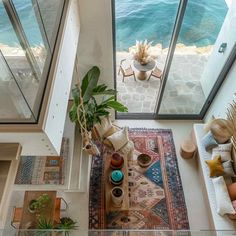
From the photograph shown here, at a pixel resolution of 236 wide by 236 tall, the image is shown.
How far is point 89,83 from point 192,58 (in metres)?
1.57

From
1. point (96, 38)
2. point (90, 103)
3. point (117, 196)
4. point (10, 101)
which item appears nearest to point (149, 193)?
point (117, 196)

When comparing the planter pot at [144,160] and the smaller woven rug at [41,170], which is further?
the planter pot at [144,160]

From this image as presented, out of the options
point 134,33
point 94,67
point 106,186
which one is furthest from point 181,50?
point 106,186

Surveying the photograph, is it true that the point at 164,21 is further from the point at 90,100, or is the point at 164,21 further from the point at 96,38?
the point at 90,100

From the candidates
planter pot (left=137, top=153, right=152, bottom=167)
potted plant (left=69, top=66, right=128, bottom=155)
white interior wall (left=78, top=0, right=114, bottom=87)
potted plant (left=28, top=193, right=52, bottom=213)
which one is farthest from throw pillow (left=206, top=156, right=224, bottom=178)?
potted plant (left=28, top=193, right=52, bottom=213)

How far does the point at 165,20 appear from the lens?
3.18 meters

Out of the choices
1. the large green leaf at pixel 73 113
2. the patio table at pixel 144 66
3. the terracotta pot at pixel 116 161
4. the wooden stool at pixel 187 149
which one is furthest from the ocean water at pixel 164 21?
the terracotta pot at pixel 116 161

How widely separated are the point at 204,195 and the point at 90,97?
1921 millimetres

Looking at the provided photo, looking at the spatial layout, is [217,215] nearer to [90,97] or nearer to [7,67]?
[90,97]

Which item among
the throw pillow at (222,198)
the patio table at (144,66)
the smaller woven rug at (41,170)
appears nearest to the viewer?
the smaller woven rug at (41,170)

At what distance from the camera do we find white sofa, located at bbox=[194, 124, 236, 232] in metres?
2.86

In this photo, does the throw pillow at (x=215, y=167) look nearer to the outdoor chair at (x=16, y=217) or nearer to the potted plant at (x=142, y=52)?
the potted plant at (x=142, y=52)

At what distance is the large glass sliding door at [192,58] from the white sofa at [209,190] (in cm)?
60

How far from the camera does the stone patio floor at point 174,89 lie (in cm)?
377
